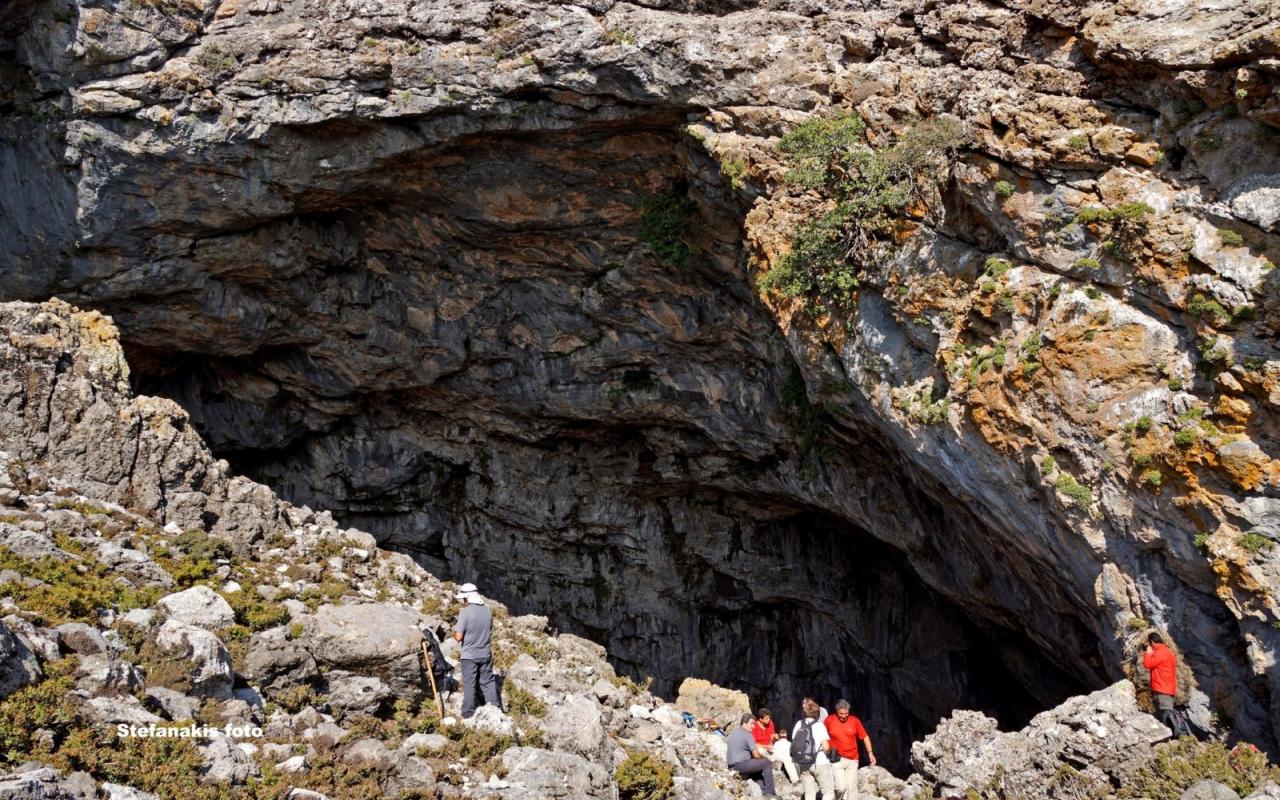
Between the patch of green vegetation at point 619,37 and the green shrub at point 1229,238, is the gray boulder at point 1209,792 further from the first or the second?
the patch of green vegetation at point 619,37

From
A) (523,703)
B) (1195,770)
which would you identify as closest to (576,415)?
(523,703)

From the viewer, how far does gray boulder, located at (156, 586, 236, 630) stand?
10.9 meters

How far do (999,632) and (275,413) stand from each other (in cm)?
1740

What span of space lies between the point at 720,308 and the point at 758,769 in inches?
400

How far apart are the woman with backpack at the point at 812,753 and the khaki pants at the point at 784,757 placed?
9cm

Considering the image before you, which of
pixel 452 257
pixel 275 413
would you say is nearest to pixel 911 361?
pixel 452 257

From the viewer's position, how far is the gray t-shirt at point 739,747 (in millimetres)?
12070

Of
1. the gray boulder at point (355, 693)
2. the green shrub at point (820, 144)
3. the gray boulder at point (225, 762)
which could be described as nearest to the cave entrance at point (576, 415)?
the green shrub at point (820, 144)

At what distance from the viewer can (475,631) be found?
451 inches

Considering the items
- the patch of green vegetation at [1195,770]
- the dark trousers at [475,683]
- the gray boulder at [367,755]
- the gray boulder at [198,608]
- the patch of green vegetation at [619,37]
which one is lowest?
the patch of green vegetation at [1195,770]

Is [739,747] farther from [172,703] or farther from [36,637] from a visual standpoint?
[36,637]

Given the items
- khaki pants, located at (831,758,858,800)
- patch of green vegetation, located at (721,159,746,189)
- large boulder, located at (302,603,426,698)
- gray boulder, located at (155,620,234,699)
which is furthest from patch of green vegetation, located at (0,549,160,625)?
patch of green vegetation, located at (721,159,746,189)

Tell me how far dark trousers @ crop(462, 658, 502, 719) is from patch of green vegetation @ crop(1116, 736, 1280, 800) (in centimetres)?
721

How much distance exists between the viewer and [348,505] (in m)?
25.9
